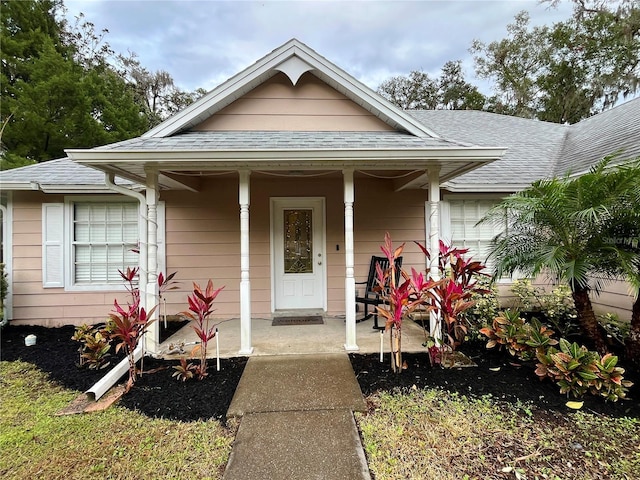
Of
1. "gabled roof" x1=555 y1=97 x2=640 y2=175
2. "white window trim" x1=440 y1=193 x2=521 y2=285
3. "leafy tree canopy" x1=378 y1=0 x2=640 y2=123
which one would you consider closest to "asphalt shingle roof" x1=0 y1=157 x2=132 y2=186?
"white window trim" x1=440 y1=193 x2=521 y2=285

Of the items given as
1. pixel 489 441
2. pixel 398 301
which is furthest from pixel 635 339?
pixel 398 301

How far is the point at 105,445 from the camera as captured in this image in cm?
225

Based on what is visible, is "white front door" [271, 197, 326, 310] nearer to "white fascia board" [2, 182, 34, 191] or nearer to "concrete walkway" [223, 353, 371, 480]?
"concrete walkway" [223, 353, 371, 480]

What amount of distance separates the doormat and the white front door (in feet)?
1.01

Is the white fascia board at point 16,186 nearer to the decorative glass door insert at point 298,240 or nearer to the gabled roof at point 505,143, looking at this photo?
the decorative glass door insert at point 298,240

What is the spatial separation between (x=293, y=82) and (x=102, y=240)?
4161 mm

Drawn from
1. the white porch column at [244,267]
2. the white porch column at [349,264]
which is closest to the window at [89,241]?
the white porch column at [244,267]

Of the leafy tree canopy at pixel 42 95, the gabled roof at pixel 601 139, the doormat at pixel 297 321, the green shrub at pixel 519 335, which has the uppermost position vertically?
the leafy tree canopy at pixel 42 95

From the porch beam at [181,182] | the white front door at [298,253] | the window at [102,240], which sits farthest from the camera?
the white front door at [298,253]

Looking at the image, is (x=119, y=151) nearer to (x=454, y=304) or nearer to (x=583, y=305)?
(x=454, y=304)

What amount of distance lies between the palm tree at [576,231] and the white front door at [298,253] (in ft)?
9.92

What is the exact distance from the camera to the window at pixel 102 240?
208 inches

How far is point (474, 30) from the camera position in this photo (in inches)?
597

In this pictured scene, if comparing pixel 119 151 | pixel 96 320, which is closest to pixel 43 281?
pixel 96 320
